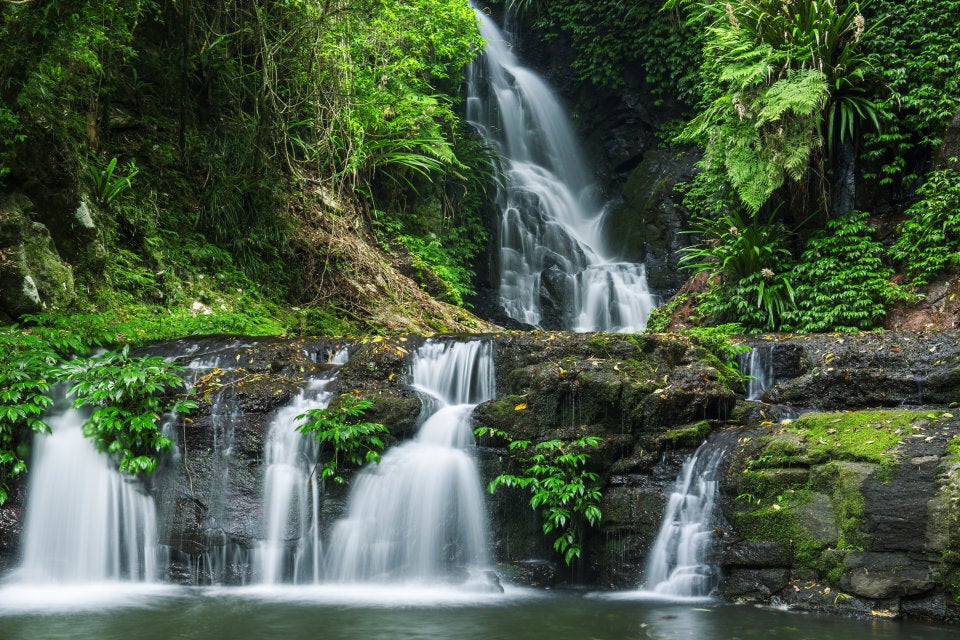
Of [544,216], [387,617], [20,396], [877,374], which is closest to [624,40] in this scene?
[544,216]

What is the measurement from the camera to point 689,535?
519 cm

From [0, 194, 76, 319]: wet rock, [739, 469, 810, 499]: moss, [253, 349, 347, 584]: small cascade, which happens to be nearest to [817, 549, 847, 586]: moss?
[739, 469, 810, 499]: moss

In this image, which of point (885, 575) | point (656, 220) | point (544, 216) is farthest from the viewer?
point (544, 216)

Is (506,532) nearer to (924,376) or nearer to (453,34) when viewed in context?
(924,376)

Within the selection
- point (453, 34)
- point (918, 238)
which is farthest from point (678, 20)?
point (918, 238)

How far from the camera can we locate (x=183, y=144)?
10.1m

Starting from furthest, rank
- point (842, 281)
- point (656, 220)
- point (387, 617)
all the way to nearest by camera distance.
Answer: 1. point (656, 220)
2. point (842, 281)
3. point (387, 617)

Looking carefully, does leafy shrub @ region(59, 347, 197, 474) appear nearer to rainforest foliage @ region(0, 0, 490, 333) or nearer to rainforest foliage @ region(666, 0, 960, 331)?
rainforest foliage @ region(0, 0, 490, 333)

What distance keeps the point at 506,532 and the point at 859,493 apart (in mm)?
2491

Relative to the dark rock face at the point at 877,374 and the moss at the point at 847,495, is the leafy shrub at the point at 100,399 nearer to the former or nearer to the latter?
the moss at the point at 847,495

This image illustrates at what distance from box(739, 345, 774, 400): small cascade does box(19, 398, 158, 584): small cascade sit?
548cm

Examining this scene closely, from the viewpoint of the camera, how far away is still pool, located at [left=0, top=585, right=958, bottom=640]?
4.09 m

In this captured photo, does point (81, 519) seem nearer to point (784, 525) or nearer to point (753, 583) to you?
point (753, 583)

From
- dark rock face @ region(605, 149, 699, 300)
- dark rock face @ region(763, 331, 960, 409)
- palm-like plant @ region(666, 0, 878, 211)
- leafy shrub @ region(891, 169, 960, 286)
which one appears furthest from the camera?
dark rock face @ region(605, 149, 699, 300)
